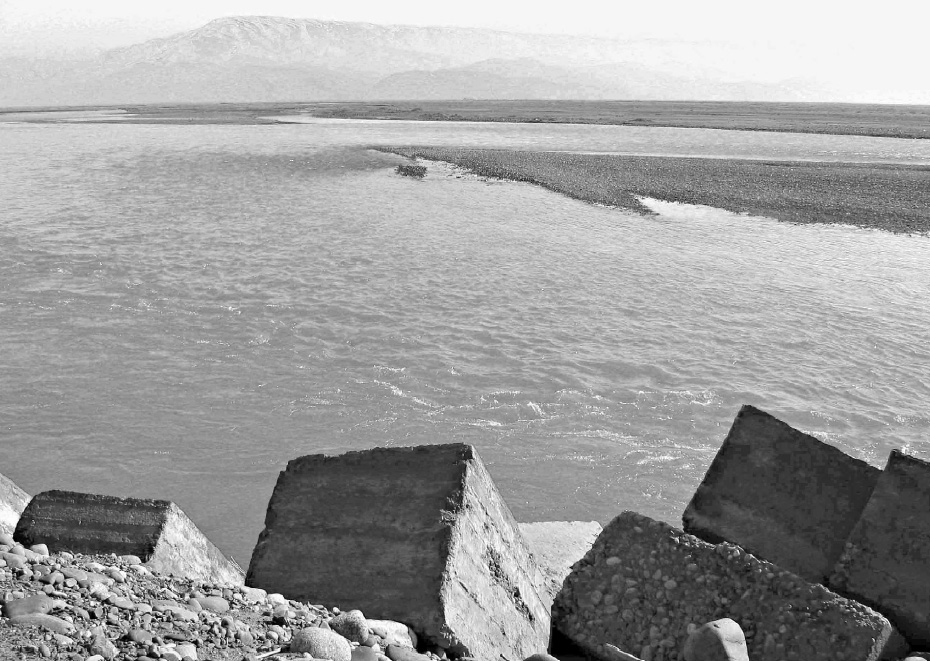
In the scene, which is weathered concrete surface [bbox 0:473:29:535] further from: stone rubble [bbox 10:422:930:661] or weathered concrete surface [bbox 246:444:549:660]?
weathered concrete surface [bbox 246:444:549:660]

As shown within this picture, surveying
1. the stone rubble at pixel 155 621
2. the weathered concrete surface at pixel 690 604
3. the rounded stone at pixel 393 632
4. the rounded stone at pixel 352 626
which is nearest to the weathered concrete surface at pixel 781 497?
the weathered concrete surface at pixel 690 604

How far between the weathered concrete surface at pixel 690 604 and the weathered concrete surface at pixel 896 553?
0.27 m

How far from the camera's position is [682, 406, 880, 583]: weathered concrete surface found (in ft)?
17.7

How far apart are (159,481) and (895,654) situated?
696 cm

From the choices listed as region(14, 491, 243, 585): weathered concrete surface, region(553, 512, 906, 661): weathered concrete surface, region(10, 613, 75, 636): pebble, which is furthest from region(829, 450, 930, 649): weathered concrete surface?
region(10, 613, 75, 636): pebble

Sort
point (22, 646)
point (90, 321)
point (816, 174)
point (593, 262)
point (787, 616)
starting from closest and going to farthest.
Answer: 1. point (22, 646)
2. point (787, 616)
3. point (90, 321)
4. point (593, 262)
5. point (816, 174)

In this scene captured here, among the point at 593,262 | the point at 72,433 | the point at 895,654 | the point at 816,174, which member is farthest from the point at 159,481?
the point at 816,174

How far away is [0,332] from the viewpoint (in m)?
13.1

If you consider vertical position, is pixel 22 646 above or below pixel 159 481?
above

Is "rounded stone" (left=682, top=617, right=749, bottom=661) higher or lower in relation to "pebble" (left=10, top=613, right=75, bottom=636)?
lower

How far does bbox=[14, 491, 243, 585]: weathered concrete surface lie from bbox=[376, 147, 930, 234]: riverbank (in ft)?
76.0

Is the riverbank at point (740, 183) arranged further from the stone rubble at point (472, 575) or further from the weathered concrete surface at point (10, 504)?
the weathered concrete surface at point (10, 504)

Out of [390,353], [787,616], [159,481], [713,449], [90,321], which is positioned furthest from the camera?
[90,321]

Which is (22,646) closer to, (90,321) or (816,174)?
(90,321)
